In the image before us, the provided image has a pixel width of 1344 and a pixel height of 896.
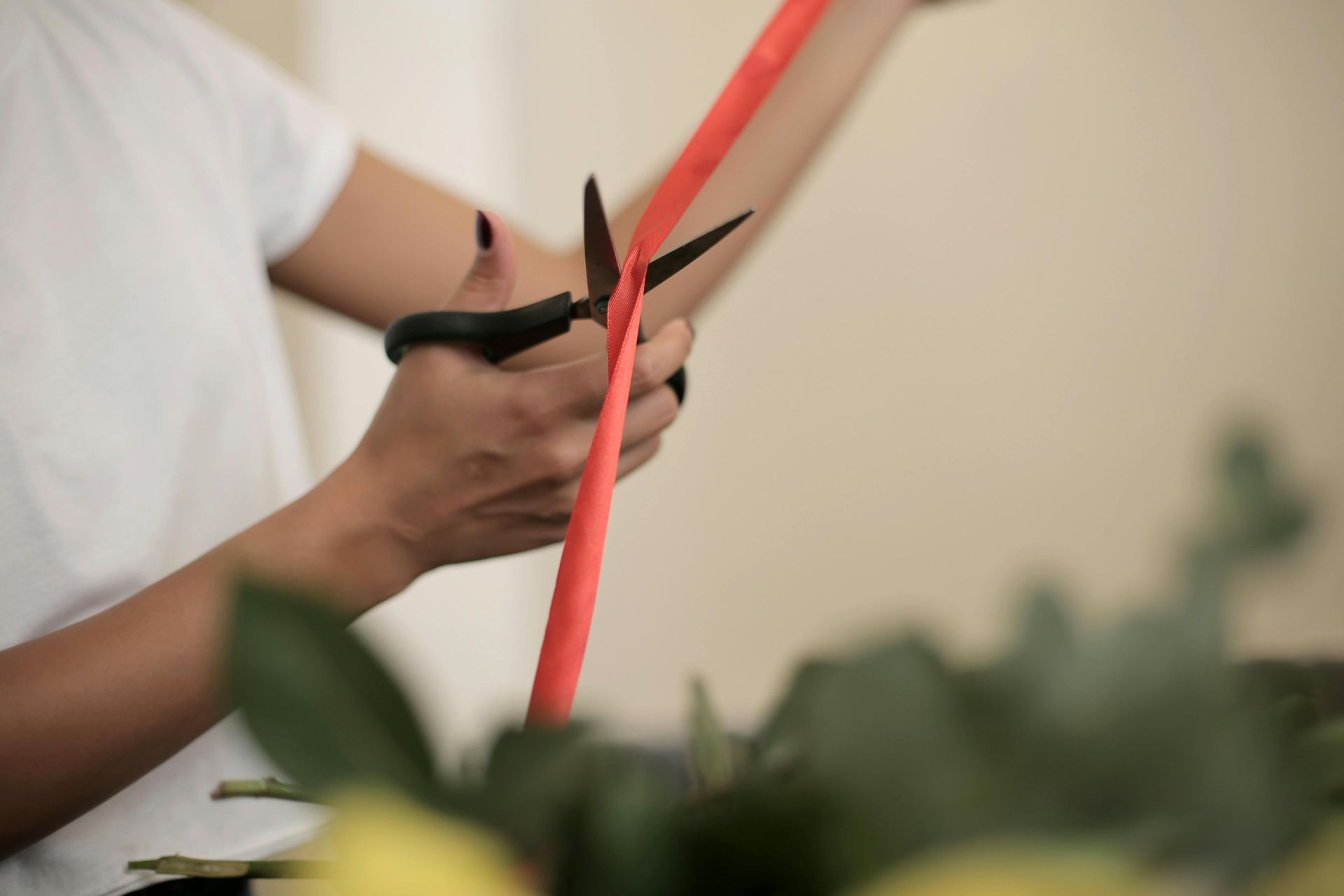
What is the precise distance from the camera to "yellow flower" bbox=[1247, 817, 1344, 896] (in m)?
0.07

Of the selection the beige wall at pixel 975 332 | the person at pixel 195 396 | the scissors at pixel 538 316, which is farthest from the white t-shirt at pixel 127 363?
the beige wall at pixel 975 332

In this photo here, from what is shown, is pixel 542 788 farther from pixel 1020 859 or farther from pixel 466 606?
pixel 466 606

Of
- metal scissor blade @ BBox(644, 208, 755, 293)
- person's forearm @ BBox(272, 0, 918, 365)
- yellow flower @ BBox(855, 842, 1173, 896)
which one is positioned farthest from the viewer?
person's forearm @ BBox(272, 0, 918, 365)

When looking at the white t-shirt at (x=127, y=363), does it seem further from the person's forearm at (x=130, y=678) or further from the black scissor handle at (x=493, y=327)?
the black scissor handle at (x=493, y=327)

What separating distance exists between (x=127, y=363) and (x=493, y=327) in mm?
180

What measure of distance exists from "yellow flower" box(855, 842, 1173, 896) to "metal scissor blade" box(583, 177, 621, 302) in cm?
18

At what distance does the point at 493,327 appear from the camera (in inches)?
11.1

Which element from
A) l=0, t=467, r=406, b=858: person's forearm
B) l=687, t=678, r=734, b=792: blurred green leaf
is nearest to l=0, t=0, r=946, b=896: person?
l=0, t=467, r=406, b=858: person's forearm

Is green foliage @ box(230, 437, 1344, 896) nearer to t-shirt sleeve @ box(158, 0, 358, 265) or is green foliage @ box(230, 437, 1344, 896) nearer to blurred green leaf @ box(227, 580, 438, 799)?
blurred green leaf @ box(227, 580, 438, 799)

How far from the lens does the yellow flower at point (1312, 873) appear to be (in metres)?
0.07

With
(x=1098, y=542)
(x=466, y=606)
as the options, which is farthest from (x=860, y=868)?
(x=466, y=606)

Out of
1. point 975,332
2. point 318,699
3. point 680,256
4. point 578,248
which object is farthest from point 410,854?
point 975,332

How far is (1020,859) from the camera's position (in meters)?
0.07

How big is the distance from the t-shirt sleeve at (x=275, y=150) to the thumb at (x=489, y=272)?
0.84 feet
